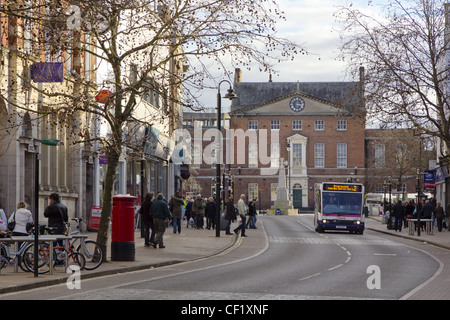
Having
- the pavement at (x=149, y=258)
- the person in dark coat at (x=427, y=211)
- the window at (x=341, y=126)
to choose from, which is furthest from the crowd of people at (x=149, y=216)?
the window at (x=341, y=126)

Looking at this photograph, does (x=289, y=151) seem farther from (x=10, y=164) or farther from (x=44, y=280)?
(x=44, y=280)

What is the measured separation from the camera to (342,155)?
103 m

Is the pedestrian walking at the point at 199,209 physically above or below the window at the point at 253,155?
below

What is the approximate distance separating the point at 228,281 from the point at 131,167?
27.4 m

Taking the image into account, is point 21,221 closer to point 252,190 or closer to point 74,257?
point 74,257

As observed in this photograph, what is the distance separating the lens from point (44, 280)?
15.7 m

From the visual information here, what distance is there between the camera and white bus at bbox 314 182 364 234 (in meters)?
41.6

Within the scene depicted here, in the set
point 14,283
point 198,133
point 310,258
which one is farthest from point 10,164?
point 198,133

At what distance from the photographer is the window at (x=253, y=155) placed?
103m

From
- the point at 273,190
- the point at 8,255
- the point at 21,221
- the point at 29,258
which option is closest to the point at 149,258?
the point at 21,221

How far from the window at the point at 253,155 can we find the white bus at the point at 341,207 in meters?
60.5

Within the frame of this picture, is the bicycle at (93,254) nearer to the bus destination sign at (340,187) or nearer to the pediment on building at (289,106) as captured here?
the bus destination sign at (340,187)

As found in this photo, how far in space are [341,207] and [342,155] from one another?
203 ft

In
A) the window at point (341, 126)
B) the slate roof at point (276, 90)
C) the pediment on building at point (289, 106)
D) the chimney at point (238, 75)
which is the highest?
the chimney at point (238, 75)
